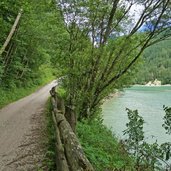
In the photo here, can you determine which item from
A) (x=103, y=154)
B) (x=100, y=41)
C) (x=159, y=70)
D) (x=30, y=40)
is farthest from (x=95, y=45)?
(x=159, y=70)

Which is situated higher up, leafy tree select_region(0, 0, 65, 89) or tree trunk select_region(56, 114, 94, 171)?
leafy tree select_region(0, 0, 65, 89)

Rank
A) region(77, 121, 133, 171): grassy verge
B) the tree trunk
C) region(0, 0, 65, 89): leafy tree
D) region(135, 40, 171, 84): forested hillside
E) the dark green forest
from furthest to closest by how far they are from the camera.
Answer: region(135, 40, 171, 84): forested hillside < region(0, 0, 65, 89): leafy tree < the dark green forest < region(77, 121, 133, 171): grassy verge < the tree trunk

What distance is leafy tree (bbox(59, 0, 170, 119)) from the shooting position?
1095 centimetres

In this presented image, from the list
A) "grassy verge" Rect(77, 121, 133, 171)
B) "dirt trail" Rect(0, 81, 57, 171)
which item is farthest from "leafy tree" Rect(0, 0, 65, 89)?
"grassy verge" Rect(77, 121, 133, 171)

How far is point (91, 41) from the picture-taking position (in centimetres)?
1210

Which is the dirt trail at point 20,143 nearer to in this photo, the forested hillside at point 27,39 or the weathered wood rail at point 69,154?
the weathered wood rail at point 69,154

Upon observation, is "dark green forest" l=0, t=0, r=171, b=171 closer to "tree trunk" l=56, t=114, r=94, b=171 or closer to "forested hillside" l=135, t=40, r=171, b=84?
"tree trunk" l=56, t=114, r=94, b=171

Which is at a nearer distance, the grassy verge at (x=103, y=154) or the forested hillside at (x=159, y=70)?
the grassy verge at (x=103, y=154)

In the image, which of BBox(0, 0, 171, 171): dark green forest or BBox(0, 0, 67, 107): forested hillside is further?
BBox(0, 0, 67, 107): forested hillside

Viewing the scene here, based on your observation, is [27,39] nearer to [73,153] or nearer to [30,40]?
[30,40]

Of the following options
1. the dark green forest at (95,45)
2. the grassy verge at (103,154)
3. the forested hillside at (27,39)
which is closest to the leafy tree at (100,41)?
the dark green forest at (95,45)

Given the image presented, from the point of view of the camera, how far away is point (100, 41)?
11.8m

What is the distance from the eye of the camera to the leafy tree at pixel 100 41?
431 inches

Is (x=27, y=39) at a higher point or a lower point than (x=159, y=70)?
higher
